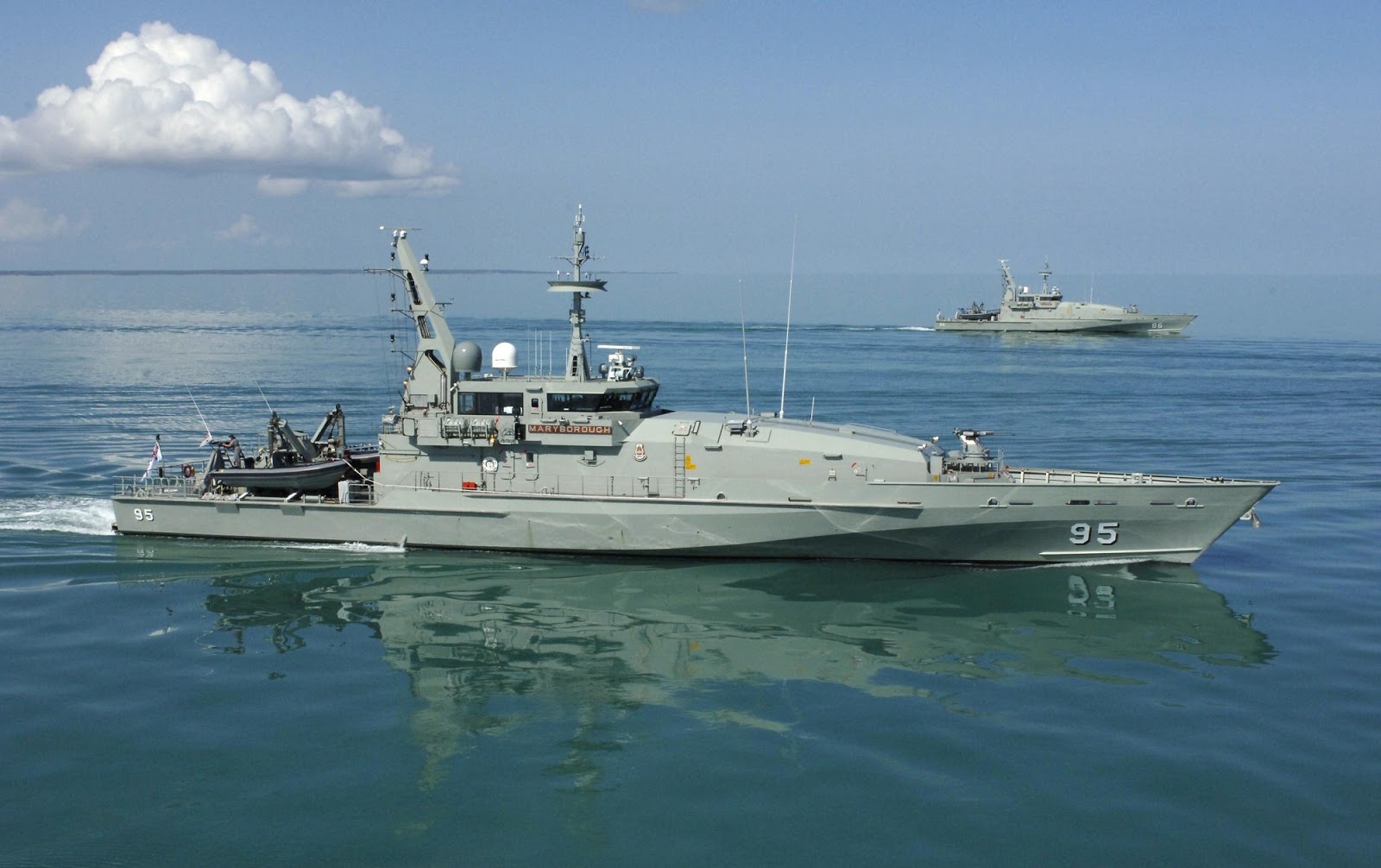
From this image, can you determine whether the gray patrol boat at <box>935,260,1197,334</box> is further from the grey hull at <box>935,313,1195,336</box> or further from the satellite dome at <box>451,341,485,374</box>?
the satellite dome at <box>451,341,485,374</box>

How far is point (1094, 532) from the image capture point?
2144 cm

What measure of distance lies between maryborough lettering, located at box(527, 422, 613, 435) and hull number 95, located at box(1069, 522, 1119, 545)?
9.48 meters

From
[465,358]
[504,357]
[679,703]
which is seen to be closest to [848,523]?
[679,703]

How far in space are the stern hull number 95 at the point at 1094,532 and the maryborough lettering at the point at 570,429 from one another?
9.48m

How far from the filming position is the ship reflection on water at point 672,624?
16.3 meters

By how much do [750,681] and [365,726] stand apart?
5.64 m

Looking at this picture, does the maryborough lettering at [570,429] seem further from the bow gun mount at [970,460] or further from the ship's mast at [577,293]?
the bow gun mount at [970,460]

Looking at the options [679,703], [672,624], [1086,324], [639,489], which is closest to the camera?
[679,703]

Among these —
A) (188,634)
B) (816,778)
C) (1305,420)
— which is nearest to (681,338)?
(1305,420)

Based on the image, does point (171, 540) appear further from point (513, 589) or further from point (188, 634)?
point (513, 589)

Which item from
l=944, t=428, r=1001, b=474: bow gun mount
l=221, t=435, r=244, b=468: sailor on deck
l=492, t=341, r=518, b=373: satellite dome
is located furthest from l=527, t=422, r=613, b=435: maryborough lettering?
l=221, t=435, r=244, b=468: sailor on deck

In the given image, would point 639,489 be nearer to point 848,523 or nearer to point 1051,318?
point 848,523

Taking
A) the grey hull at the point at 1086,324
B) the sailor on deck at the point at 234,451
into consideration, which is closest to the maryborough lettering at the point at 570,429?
the sailor on deck at the point at 234,451

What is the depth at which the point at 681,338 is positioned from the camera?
248ft
